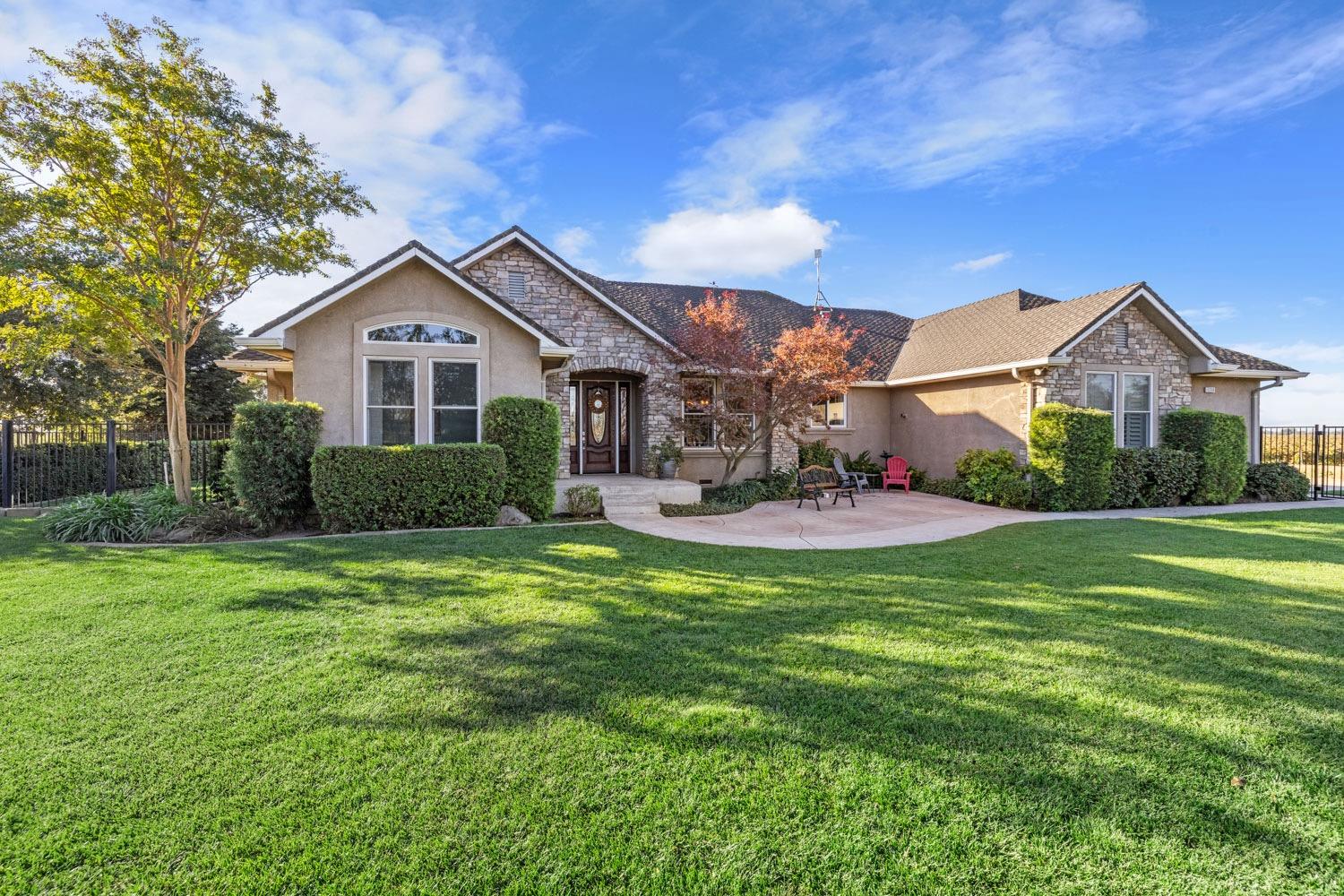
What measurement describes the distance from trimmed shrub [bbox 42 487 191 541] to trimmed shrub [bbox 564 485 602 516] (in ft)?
22.0

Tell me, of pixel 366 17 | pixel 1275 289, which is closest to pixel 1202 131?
pixel 1275 289

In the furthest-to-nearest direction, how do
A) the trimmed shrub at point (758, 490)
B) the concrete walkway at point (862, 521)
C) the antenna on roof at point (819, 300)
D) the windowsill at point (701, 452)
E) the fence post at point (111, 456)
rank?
the antenna on roof at point (819, 300)
the windowsill at point (701, 452)
the trimmed shrub at point (758, 490)
the fence post at point (111, 456)
the concrete walkway at point (862, 521)

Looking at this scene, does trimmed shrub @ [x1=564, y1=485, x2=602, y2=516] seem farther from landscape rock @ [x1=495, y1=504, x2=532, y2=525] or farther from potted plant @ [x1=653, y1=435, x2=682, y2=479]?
potted plant @ [x1=653, y1=435, x2=682, y2=479]

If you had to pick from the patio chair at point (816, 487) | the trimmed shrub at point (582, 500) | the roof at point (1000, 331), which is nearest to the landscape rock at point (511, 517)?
the trimmed shrub at point (582, 500)

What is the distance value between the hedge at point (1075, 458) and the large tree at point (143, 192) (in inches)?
644

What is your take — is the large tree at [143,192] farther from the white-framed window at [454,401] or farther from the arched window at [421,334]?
the white-framed window at [454,401]

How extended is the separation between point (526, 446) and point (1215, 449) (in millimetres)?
16534

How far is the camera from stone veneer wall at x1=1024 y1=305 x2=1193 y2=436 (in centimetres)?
1463

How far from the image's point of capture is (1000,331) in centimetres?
1672

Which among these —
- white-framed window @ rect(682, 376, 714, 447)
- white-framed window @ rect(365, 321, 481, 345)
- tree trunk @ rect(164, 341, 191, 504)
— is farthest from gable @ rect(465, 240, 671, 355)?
tree trunk @ rect(164, 341, 191, 504)

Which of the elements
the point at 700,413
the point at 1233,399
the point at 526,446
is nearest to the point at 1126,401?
the point at 1233,399

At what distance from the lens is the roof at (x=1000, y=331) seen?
14688mm

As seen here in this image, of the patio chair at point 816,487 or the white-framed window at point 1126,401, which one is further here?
the white-framed window at point 1126,401

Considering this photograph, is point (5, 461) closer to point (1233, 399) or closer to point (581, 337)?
point (581, 337)
